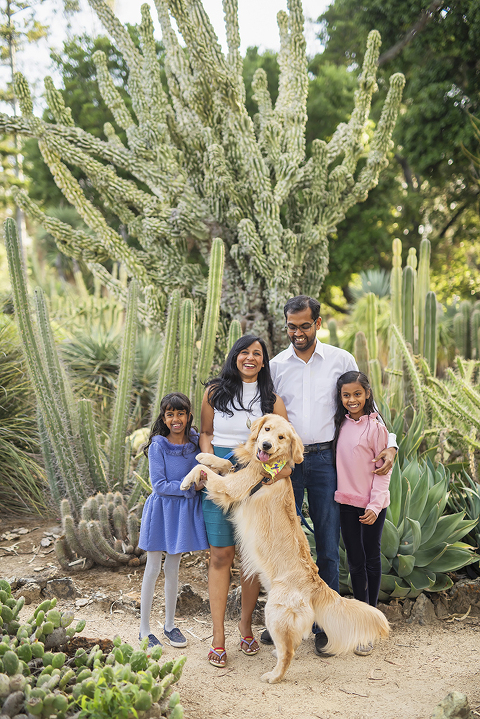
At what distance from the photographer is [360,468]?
332 cm

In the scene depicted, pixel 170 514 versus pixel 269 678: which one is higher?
pixel 170 514

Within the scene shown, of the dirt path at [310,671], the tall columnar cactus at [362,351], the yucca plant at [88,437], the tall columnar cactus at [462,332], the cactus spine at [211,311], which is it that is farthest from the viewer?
the tall columnar cactus at [462,332]

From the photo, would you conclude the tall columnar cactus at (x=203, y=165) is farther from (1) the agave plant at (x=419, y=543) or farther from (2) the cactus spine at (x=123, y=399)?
(1) the agave plant at (x=419, y=543)

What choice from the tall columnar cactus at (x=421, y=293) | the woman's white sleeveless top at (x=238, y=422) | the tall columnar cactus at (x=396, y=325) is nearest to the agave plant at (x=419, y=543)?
the woman's white sleeveless top at (x=238, y=422)

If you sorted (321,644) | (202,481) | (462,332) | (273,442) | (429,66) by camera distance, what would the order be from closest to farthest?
(273,442)
(202,481)
(321,644)
(462,332)
(429,66)

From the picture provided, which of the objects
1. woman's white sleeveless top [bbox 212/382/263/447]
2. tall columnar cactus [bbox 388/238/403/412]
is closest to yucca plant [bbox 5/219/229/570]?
woman's white sleeveless top [bbox 212/382/263/447]

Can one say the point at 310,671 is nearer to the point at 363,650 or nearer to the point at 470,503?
the point at 363,650

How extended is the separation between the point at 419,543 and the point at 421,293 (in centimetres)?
410

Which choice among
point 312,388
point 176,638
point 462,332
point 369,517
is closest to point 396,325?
point 312,388

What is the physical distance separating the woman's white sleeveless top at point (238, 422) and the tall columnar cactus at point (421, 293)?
153 inches

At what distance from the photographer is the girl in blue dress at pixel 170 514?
11.0 ft

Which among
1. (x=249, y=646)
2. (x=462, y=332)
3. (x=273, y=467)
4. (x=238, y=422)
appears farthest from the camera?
(x=462, y=332)

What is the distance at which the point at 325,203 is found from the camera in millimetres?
7539

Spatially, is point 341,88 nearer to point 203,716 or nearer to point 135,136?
point 135,136
